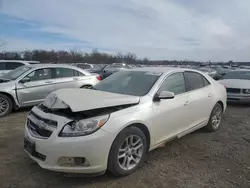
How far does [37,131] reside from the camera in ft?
11.2

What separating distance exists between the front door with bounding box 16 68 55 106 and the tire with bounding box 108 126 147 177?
15.8ft

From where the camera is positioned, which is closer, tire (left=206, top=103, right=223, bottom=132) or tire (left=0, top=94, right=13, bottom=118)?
tire (left=206, top=103, right=223, bottom=132)

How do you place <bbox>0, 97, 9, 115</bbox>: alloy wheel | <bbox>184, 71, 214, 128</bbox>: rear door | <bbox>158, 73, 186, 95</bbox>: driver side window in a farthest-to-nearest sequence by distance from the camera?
1. <bbox>0, 97, 9, 115</bbox>: alloy wheel
2. <bbox>184, 71, 214, 128</bbox>: rear door
3. <bbox>158, 73, 186, 95</bbox>: driver side window

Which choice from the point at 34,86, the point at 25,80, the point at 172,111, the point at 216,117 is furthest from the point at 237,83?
the point at 25,80

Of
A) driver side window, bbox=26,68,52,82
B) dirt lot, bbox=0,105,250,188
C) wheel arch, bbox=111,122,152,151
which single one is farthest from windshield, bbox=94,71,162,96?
driver side window, bbox=26,68,52,82

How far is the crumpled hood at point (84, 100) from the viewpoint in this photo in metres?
3.35

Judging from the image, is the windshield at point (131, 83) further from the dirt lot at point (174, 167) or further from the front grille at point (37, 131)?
the front grille at point (37, 131)

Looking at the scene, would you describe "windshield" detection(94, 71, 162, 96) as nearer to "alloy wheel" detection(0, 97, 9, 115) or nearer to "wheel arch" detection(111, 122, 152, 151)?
"wheel arch" detection(111, 122, 152, 151)

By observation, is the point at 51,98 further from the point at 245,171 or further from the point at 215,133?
the point at 215,133

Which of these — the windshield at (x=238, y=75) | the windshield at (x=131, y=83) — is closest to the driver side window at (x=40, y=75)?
the windshield at (x=131, y=83)

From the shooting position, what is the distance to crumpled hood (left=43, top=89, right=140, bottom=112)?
11.0ft

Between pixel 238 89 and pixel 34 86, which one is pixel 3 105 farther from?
pixel 238 89

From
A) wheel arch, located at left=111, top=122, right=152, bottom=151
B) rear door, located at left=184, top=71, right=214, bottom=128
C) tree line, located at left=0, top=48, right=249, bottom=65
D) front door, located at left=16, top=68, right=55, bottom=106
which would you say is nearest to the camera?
wheel arch, located at left=111, top=122, right=152, bottom=151

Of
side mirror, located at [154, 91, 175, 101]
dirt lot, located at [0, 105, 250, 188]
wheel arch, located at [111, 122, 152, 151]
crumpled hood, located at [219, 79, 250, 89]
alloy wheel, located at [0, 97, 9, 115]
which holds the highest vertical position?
side mirror, located at [154, 91, 175, 101]
